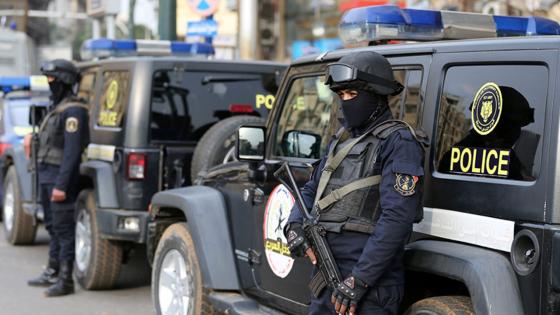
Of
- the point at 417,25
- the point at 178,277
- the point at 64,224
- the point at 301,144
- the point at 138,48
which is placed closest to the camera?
the point at 417,25

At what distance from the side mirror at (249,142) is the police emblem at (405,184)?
1517mm

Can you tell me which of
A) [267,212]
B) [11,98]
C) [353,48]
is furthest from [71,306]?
[11,98]

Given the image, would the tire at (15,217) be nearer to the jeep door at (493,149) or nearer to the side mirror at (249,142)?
the side mirror at (249,142)

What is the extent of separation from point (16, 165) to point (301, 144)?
5392mm

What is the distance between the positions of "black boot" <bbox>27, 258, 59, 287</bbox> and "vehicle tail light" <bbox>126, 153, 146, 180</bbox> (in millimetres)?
1197

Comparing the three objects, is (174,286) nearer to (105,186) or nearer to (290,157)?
(290,157)

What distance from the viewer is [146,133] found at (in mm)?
6641

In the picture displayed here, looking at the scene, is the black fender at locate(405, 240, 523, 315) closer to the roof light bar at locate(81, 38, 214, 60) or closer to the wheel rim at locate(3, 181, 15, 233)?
the roof light bar at locate(81, 38, 214, 60)

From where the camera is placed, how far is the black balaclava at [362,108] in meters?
3.34

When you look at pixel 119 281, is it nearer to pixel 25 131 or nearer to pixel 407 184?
pixel 25 131

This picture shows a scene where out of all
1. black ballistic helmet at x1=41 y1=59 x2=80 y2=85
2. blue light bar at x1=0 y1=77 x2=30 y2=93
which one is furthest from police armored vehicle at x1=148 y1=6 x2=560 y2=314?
blue light bar at x1=0 y1=77 x2=30 y2=93

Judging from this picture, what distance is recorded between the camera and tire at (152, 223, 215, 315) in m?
4.95

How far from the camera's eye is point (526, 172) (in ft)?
9.88

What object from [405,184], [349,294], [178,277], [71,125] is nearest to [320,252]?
[349,294]
